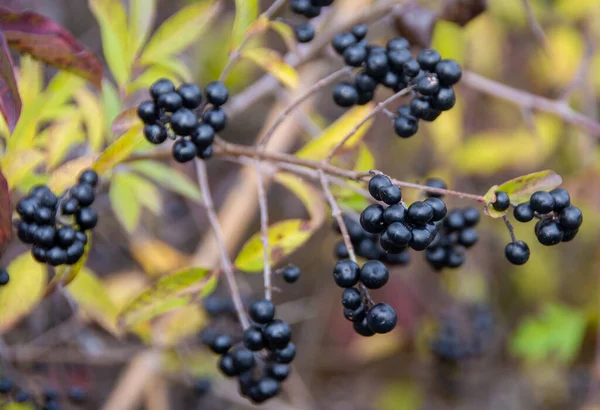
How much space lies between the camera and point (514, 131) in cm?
313

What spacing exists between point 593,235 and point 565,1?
1.27 meters

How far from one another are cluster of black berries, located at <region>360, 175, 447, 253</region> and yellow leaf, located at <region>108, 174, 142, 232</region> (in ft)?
3.27

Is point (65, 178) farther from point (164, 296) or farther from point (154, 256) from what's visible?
point (154, 256)

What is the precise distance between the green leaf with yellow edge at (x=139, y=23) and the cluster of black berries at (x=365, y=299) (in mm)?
1007

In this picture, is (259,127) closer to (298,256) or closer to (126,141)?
(298,256)

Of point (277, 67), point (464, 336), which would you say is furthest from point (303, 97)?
point (464, 336)

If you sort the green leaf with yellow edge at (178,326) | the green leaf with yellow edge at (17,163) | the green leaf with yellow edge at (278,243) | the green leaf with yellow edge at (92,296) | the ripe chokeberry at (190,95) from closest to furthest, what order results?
1. the ripe chokeberry at (190,95)
2. the green leaf with yellow edge at (278,243)
3. the green leaf with yellow edge at (17,163)
4. the green leaf with yellow edge at (92,296)
5. the green leaf with yellow edge at (178,326)

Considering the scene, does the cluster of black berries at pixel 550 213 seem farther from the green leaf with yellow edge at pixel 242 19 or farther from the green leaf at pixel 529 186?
the green leaf with yellow edge at pixel 242 19

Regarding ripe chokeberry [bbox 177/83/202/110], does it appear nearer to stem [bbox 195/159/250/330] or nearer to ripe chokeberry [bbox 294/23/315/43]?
stem [bbox 195/159/250/330]

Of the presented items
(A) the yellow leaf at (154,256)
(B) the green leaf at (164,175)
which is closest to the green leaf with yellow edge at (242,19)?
(B) the green leaf at (164,175)

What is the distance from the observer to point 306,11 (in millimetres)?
1562

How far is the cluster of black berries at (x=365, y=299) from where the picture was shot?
3.68ft

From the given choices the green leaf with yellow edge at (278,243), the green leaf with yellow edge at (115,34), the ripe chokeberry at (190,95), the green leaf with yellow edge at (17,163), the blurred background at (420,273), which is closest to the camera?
the ripe chokeberry at (190,95)

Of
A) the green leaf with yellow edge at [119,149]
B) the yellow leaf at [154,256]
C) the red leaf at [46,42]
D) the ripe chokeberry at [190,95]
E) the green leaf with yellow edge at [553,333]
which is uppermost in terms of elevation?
the red leaf at [46,42]
